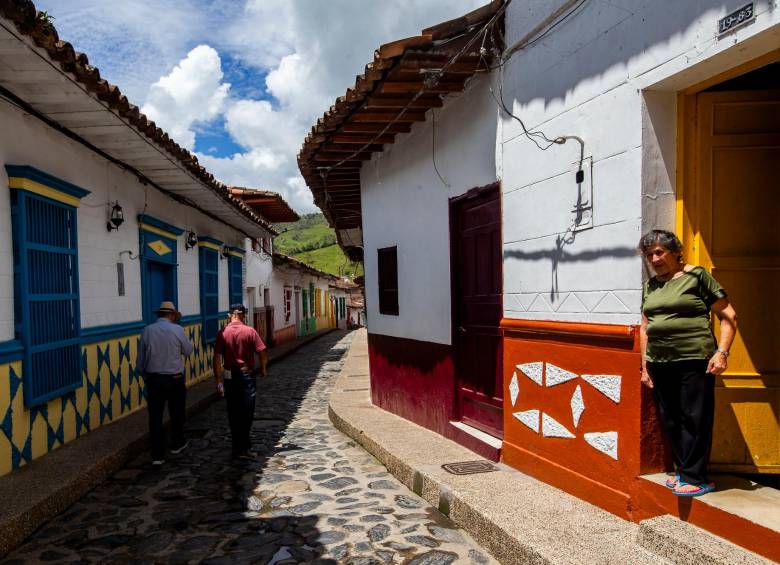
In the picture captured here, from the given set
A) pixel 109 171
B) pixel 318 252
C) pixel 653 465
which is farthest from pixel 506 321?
pixel 318 252

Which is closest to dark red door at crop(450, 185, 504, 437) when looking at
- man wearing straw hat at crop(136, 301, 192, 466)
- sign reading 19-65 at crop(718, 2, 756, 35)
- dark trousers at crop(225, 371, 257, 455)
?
dark trousers at crop(225, 371, 257, 455)

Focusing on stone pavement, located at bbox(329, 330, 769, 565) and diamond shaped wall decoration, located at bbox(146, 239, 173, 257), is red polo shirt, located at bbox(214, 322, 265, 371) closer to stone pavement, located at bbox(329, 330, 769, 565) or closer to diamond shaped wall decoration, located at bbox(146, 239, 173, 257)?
stone pavement, located at bbox(329, 330, 769, 565)

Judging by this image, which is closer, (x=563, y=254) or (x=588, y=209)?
(x=588, y=209)

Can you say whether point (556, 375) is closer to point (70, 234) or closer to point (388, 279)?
point (388, 279)

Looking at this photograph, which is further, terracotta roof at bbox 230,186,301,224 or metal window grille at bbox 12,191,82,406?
terracotta roof at bbox 230,186,301,224

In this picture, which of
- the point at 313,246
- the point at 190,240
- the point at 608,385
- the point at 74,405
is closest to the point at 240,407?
the point at 74,405

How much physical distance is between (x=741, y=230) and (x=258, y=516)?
3694 mm

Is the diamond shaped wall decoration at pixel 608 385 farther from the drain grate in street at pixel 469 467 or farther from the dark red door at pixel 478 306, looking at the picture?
the dark red door at pixel 478 306

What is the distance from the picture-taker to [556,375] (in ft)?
14.0

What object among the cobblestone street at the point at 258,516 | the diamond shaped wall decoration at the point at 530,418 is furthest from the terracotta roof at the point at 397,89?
the cobblestone street at the point at 258,516

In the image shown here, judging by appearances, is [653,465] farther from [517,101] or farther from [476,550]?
[517,101]

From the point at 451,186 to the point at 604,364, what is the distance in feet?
9.17

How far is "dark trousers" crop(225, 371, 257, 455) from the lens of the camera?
20.8ft

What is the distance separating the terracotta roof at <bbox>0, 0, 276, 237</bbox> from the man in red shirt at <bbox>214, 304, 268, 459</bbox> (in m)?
2.26
